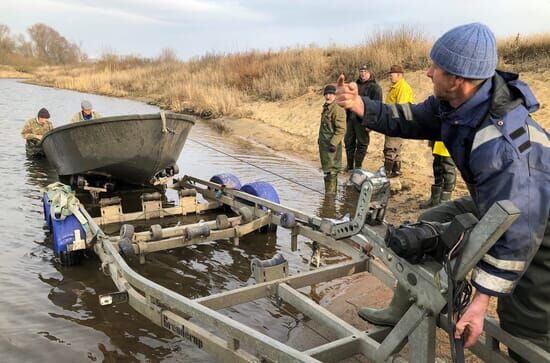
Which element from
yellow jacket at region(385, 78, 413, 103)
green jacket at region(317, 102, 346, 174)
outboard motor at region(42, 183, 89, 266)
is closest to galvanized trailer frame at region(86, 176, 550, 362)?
outboard motor at region(42, 183, 89, 266)

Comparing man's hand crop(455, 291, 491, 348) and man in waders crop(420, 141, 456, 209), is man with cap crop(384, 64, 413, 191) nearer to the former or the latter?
man in waders crop(420, 141, 456, 209)

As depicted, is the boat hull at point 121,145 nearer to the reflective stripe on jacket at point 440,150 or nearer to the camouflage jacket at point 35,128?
the reflective stripe on jacket at point 440,150

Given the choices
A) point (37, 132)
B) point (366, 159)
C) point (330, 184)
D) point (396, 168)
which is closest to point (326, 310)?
point (330, 184)

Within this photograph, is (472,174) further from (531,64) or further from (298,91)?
(298,91)

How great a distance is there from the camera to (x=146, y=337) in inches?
151

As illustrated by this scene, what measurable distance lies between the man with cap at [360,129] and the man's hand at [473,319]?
691cm

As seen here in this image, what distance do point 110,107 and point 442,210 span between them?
994 inches

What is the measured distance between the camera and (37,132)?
10.9m

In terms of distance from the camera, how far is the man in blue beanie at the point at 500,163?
201cm

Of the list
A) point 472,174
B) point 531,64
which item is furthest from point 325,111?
point 531,64

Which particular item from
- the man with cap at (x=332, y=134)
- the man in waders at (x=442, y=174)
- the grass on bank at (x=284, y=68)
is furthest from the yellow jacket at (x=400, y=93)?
the grass on bank at (x=284, y=68)

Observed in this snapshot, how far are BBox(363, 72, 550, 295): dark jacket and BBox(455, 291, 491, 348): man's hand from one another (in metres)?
0.06

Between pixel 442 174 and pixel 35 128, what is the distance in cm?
904

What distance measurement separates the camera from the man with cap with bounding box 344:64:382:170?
8953mm
